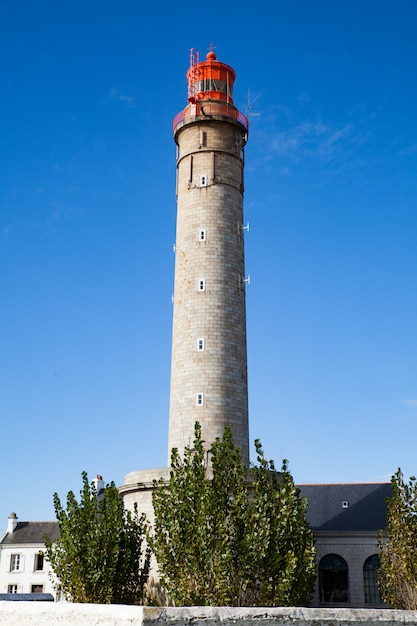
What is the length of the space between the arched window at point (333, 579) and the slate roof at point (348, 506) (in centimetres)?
158

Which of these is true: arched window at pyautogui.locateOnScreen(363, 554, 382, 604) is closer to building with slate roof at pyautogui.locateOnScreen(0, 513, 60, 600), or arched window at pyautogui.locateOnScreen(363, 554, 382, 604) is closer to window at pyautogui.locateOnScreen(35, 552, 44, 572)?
building with slate roof at pyautogui.locateOnScreen(0, 513, 60, 600)

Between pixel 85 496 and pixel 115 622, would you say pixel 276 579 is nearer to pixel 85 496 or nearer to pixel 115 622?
pixel 85 496

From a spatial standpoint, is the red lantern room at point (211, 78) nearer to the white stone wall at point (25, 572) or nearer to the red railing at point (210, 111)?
the red railing at point (210, 111)

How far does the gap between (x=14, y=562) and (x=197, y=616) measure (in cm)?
3968

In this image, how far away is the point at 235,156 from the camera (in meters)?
30.9

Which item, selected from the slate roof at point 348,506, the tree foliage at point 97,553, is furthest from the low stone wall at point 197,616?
the slate roof at point 348,506

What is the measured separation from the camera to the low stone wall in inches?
292

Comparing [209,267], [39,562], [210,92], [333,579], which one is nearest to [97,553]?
[209,267]

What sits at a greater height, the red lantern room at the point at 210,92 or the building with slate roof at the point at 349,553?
the red lantern room at the point at 210,92

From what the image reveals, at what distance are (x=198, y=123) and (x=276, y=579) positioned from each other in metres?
20.7

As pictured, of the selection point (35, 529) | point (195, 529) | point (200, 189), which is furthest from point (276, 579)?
point (35, 529)

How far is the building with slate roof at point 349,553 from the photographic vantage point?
30812 millimetres

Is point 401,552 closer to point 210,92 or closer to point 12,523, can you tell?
point 210,92

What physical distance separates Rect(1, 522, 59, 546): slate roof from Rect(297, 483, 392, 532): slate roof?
18067 mm
